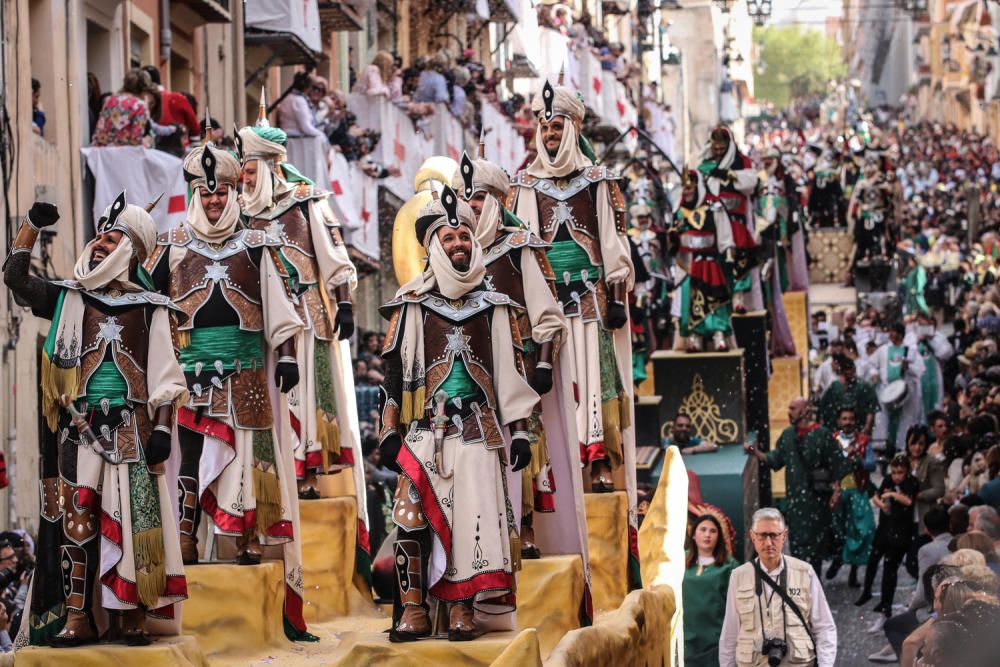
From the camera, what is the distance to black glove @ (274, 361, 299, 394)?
43.1 feet

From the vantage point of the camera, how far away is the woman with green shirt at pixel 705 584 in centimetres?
1467

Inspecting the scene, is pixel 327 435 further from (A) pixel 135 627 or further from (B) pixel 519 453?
(A) pixel 135 627

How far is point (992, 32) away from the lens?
75.9 m

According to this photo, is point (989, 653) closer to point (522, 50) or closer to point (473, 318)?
point (473, 318)

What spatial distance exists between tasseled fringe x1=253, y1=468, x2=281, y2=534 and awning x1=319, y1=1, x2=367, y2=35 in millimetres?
15479

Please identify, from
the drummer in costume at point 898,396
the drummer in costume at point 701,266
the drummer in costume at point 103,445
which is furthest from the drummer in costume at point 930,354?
the drummer in costume at point 103,445

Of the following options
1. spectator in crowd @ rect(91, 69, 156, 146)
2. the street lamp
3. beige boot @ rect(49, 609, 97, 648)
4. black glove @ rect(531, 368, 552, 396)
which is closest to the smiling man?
black glove @ rect(531, 368, 552, 396)

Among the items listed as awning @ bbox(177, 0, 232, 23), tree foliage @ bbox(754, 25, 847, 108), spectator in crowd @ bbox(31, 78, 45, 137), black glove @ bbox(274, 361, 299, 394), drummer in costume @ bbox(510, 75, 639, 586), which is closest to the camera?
black glove @ bbox(274, 361, 299, 394)

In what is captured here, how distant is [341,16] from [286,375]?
16.6 meters

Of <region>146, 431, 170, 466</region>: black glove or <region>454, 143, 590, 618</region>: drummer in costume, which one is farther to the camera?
<region>454, 143, 590, 618</region>: drummer in costume

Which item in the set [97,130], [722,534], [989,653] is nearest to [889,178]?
[97,130]

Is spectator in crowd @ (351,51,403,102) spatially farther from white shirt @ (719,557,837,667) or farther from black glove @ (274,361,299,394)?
white shirt @ (719,557,837,667)

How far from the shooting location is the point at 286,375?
13141mm

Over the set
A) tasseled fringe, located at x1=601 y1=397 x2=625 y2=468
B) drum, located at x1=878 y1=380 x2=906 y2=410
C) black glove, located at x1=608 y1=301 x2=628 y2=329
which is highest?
black glove, located at x1=608 y1=301 x2=628 y2=329
